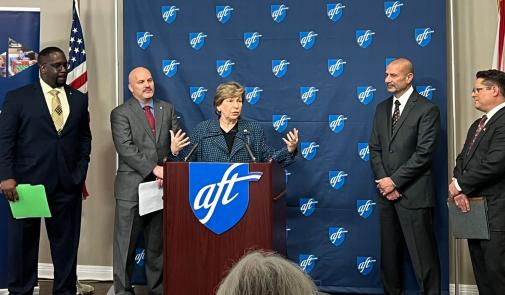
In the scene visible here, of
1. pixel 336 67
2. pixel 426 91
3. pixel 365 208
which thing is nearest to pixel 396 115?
pixel 426 91

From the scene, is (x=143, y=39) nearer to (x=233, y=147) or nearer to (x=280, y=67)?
(x=280, y=67)

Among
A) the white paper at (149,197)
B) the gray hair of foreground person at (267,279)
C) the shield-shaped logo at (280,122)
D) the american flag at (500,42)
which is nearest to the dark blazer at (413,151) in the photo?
the american flag at (500,42)

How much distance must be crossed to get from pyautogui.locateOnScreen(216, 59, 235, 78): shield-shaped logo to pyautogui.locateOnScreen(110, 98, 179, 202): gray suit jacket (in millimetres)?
706

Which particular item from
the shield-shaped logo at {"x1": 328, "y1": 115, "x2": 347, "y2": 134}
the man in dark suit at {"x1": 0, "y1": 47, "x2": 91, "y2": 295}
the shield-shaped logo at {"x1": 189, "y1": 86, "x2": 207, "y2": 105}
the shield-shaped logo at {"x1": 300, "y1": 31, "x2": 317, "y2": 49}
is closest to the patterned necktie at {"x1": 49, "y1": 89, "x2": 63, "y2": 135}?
the man in dark suit at {"x1": 0, "y1": 47, "x2": 91, "y2": 295}

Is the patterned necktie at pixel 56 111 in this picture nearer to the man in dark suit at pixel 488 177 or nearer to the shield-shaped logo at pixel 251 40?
the shield-shaped logo at pixel 251 40

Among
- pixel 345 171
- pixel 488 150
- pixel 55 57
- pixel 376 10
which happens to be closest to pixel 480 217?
pixel 488 150

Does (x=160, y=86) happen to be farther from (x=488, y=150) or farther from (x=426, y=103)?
(x=488, y=150)

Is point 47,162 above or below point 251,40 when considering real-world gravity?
below

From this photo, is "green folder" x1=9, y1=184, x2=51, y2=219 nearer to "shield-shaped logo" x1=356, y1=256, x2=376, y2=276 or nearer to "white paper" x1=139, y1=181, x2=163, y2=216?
"white paper" x1=139, y1=181, x2=163, y2=216

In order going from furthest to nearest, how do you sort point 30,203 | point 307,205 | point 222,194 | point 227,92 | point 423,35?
point 307,205
point 423,35
point 30,203
point 227,92
point 222,194

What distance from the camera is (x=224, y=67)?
5.27 m

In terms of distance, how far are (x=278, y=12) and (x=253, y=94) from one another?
0.69 m

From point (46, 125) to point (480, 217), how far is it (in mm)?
2941

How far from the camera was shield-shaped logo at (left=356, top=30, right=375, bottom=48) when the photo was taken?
16.6ft
